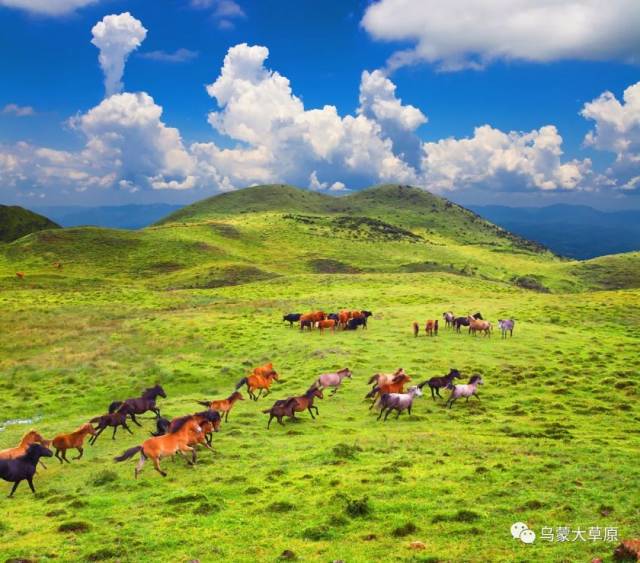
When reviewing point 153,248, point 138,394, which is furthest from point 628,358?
point 153,248

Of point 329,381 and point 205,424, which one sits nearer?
point 205,424

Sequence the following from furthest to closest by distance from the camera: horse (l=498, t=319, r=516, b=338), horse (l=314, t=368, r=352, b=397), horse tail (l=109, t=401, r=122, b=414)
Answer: horse (l=498, t=319, r=516, b=338) < horse (l=314, t=368, r=352, b=397) < horse tail (l=109, t=401, r=122, b=414)

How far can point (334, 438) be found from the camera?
66.6ft

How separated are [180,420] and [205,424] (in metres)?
0.95

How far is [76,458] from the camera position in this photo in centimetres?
1880

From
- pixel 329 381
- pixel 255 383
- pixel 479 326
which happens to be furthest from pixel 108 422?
pixel 479 326

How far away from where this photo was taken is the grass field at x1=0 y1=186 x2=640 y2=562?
1197 cm

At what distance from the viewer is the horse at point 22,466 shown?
50.7 feet

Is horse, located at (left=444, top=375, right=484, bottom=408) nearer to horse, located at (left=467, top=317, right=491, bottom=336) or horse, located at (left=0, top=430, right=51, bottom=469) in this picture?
horse, located at (left=467, top=317, right=491, bottom=336)

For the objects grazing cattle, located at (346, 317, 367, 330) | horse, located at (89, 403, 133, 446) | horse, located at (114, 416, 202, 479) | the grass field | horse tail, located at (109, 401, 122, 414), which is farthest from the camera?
grazing cattle, located at (346, 317, 367, 330)

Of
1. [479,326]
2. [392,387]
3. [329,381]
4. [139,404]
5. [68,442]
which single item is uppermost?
[479,326]

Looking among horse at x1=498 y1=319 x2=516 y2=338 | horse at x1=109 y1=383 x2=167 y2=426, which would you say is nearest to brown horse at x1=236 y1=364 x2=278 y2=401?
horse at x1=109 y1=383 x2=167 y2=426

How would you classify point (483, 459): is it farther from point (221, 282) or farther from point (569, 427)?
point (221, 282)

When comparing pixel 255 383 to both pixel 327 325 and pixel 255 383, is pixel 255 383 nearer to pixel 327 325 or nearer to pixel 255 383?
pixel 255 383
